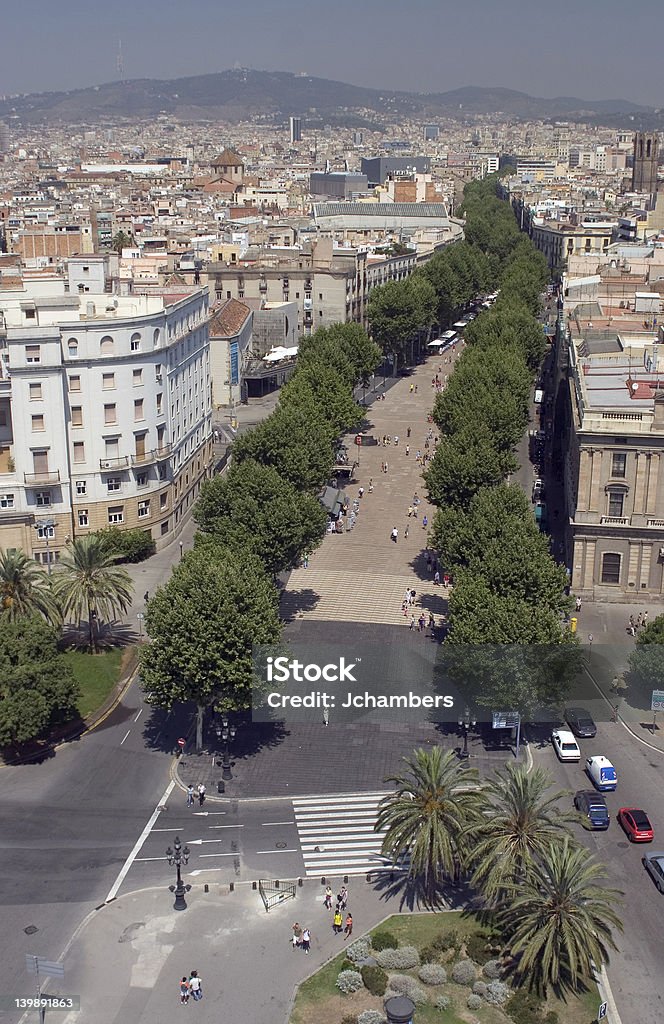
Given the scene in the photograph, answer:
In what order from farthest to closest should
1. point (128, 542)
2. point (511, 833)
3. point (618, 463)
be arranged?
1. point (128, 542)
2. point (618, 463)
3. point (511, 833)

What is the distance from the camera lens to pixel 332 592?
75.4m

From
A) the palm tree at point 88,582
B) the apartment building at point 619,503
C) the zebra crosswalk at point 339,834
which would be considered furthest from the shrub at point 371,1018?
the apartment building at point 619,503

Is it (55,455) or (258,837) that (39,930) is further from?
(55,455)

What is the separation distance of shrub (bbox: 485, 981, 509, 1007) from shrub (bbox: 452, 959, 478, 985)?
2.52 ft

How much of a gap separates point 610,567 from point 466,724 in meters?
21.7

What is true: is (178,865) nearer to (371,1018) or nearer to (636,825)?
(371,1018)

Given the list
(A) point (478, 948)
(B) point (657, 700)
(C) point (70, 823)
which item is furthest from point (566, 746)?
(C) point (70, 823)

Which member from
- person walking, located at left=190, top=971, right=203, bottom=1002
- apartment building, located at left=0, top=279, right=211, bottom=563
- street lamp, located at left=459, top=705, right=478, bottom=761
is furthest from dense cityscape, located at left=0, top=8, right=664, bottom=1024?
street lamp, located at left=459, top=705, right=478, bottom=761

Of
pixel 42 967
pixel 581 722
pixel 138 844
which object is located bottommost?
pixel 138 844

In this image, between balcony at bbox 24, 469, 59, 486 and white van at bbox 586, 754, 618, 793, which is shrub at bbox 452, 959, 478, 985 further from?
balcony at bbox 24, 469, 59, 486

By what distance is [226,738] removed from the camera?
5506 cm

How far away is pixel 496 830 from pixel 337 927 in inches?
279

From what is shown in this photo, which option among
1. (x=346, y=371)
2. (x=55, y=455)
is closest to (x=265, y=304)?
(x=346, y=371)

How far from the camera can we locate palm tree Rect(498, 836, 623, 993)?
38.0m
